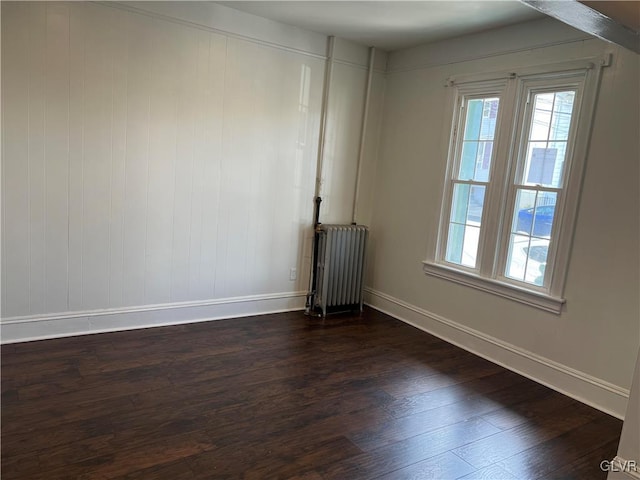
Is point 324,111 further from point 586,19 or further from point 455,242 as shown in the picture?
point 586,19

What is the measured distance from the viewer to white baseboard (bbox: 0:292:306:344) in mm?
3414

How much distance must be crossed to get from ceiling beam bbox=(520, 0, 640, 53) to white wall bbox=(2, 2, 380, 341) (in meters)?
2.66

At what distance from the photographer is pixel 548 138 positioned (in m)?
3.45

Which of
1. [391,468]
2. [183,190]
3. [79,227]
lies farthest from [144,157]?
[391,468]

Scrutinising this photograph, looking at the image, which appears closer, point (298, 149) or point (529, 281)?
point (529, 281)

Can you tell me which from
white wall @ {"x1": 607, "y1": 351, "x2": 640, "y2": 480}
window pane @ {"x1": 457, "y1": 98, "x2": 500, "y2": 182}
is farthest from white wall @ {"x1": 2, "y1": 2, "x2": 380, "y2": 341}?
white wall @ {"x1": 607, "y1": 351, "x2": 640, "y2": 480}

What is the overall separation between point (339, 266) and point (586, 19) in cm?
305

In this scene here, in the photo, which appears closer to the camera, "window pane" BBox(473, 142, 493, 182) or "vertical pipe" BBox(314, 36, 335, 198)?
"window pane" BBox(473, 142, 493, 182)

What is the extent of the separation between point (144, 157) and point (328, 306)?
2189 millimetres

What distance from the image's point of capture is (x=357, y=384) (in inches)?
126

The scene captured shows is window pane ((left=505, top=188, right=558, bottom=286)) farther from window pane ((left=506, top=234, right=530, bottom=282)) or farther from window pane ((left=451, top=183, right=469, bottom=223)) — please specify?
window pane ((left=451, top=183, right=469, bottom=223))

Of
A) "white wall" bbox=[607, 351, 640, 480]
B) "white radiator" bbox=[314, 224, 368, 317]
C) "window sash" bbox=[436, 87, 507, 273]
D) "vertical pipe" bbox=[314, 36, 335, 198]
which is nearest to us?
"white wall" bbox=[607, 351, 640, 480]

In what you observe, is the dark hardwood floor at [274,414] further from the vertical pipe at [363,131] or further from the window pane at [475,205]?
the vertical pipe at [363,131]

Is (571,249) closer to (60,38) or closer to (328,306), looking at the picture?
(328,306)
